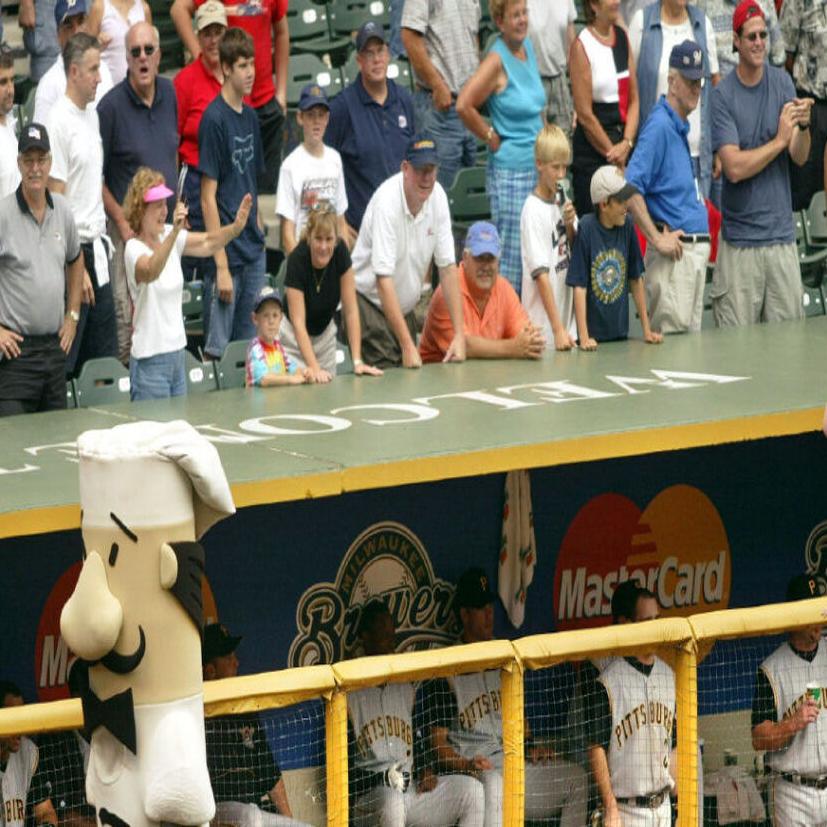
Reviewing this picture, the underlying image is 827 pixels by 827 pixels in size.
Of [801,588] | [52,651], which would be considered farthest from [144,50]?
[801,588]

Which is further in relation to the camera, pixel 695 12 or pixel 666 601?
pixel 695 12

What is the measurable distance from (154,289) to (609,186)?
245cm

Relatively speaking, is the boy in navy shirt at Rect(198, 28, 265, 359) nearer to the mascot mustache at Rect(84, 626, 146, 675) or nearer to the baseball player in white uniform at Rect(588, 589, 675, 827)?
the baseball player in white uniform at Rect(588, 589, 675, 827)

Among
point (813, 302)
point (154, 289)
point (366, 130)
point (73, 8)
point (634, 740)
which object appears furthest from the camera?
→ point (813, 302)

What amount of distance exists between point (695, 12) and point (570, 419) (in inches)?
175

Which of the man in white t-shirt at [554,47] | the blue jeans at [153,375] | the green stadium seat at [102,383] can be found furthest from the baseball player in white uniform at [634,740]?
the man in white t-shirt at [554,47]

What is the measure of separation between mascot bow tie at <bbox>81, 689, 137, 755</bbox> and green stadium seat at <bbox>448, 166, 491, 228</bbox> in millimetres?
7343

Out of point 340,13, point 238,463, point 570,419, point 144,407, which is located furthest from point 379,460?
point 340,13

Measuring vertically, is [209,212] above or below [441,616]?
above

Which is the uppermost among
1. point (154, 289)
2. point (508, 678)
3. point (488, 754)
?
point (154, 289)

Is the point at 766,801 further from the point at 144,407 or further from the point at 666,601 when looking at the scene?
the point at 144,407

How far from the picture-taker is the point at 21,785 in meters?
6.72

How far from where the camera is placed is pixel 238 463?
8016mm

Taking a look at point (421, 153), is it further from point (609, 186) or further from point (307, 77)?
point (307, 77)
